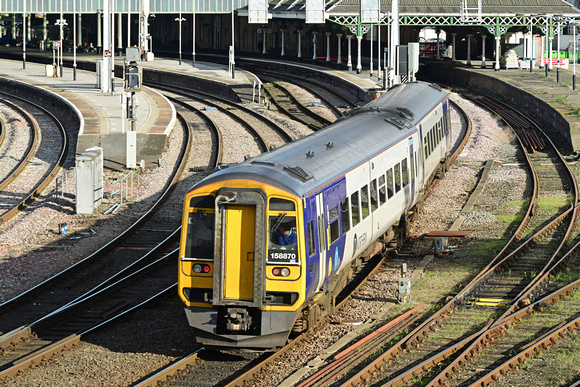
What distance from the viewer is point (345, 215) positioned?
15.1 metres

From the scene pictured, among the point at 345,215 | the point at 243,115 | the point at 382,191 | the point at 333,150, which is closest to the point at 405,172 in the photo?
the point at 382,191

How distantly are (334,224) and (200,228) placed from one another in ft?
8.04

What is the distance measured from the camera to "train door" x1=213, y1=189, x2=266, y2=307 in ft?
41.4

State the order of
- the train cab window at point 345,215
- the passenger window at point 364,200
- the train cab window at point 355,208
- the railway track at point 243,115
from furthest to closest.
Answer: the railway track at point 243,115 < the passenger window at point 364,200 < the train cab window at point 355,208 < the train cab window at point 345,215

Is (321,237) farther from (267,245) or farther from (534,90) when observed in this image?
(534,90)

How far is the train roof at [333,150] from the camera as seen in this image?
13.2 metres

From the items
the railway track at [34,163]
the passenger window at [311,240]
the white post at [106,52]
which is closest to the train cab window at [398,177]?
the passenger window at [311,240]

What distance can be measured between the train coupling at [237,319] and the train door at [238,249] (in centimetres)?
16

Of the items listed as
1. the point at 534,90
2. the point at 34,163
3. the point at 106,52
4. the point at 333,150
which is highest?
the point at 106,52

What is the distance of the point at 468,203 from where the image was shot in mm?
25734

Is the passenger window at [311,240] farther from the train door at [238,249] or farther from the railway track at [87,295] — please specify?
the railway track at [87,295]

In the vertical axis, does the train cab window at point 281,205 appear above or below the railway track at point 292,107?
below

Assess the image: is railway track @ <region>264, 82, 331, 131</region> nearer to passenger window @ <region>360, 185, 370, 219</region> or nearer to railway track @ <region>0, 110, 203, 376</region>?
railway track @ <region>0, 110, 203, 376</region>

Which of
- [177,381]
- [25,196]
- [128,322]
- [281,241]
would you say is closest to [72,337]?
[128,322]
